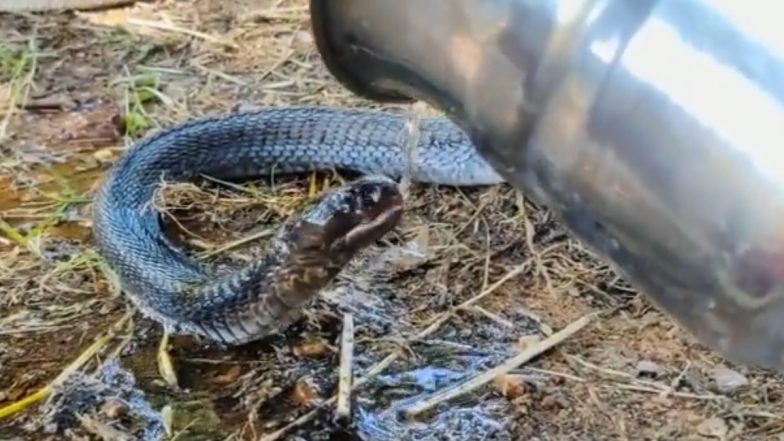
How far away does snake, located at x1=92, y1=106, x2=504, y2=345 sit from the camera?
183 centimetres

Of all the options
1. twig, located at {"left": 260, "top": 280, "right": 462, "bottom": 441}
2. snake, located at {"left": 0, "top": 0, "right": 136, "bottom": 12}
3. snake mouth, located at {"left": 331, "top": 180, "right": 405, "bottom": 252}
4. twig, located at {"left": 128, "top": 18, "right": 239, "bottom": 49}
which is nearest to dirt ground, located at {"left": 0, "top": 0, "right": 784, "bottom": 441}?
twig, located at {"left": 260, "top": 280, "right": 462, "bottom": 441}

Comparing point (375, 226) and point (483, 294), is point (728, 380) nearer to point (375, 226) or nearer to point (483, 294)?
point (483, 294)

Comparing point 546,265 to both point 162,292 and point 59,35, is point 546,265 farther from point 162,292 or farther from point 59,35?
point 59,35

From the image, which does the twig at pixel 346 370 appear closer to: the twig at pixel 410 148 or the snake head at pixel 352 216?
the snake head at pixel 352 216

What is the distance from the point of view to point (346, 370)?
6.30 ft

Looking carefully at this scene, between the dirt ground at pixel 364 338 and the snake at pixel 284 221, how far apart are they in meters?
0.04

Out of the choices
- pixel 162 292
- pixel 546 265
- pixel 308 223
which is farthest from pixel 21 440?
pixel 546 265

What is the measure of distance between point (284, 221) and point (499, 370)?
0.55m

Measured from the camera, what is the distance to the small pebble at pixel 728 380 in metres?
1.86

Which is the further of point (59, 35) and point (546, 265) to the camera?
point (59, 35)

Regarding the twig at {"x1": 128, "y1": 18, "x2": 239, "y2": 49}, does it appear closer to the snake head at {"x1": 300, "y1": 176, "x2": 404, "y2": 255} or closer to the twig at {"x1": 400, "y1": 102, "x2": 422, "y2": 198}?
the twig at {"x1": 400, "y1": 102, "x2": 422, "y2": 198}

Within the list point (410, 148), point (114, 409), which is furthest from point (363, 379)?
point (410, 148)

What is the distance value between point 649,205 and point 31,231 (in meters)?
1.75

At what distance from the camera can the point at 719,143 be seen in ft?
2.42
